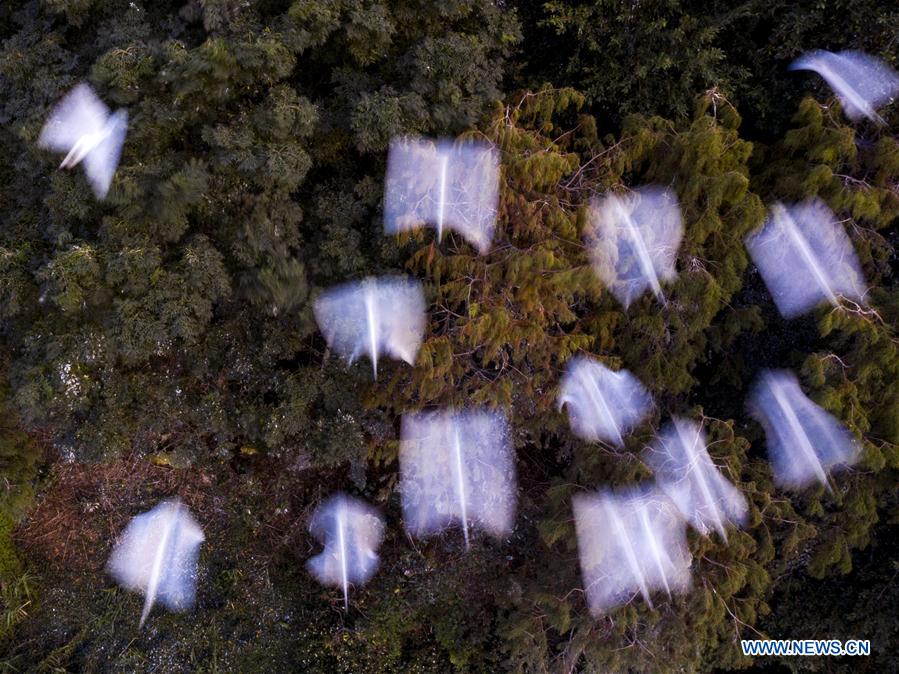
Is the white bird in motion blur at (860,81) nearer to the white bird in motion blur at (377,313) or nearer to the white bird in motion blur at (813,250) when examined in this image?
the white bird in motion blur at (813,250)

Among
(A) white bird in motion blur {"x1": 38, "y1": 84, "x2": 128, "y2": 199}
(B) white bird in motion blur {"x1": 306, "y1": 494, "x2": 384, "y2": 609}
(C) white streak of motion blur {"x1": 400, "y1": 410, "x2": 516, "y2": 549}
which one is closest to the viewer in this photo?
(A) white bird in motion blur {"x1": 38, "y1": 84, "x2": 128, "y2": 199}

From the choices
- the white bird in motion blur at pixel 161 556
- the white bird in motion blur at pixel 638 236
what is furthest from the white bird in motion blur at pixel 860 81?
the white bird in motion blur at pixel 161 556

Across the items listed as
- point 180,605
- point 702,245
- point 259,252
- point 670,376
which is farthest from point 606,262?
point 180,605

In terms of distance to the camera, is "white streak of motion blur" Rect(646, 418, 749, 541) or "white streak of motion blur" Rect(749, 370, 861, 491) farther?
"white streak of motion blur" Rect(749, 370, 861, 491)

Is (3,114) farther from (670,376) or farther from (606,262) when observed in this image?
(670,376)

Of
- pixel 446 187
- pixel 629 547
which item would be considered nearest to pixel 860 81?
pixel 446 187

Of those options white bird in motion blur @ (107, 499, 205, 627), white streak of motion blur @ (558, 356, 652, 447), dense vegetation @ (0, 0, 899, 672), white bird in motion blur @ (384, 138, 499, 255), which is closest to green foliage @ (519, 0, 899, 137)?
dense vegetation @ (0, 0, 899, 672)

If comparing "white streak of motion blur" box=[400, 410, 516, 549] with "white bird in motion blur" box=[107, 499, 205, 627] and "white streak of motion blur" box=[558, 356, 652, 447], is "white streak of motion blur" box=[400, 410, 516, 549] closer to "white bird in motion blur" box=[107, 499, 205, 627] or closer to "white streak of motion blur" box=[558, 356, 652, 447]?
"white streak of motion blur" box=[558, 356, 652, 447]

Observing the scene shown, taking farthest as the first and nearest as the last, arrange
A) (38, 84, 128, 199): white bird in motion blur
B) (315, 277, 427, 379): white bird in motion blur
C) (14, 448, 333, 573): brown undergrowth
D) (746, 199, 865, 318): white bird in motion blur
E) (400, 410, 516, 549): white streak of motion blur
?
1. (14, 448, 333, 573): brown undergrowth
2. (400, 410, 516, 549): white streak of motion blur
3. (746, 199, 865, 318): white bird in motion blur
4. (315, 277, 427, 379): white bird in motion blur
5. (38, 84, 128, 199): white bird in motion blur
